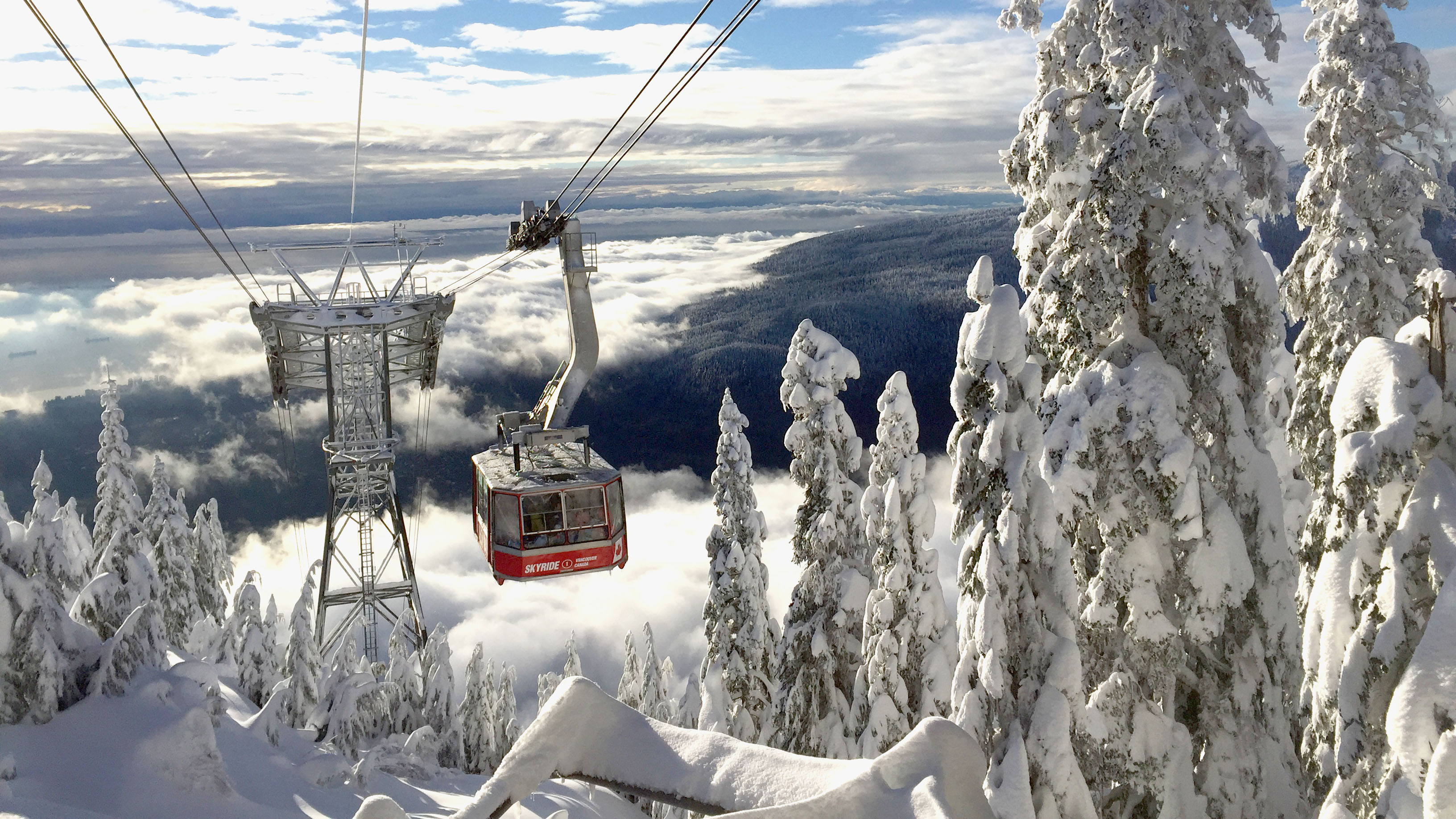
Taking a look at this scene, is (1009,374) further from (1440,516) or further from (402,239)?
(402,239)

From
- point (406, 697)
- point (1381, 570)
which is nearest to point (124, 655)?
point (1381, 570)

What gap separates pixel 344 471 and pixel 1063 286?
25.0 metres

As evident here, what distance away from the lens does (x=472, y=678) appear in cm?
4984

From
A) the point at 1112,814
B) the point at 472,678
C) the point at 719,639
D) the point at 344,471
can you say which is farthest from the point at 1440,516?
the point at 472,678

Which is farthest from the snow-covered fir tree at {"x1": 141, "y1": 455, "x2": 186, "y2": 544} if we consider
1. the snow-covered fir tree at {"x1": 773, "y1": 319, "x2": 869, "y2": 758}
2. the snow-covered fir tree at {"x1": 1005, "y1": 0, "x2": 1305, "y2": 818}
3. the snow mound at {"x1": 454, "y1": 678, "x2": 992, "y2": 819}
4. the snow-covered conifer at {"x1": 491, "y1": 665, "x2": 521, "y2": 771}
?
the snow-covered fir tree at {"x1": 1005, "y1": 0, "x2": 1305, "y2": 818}

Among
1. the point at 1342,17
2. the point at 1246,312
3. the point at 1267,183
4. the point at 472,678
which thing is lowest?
the point at 472,678

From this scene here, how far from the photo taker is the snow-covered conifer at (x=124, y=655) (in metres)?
16.1

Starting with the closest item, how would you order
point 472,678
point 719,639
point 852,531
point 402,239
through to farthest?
point 852,531 → point 719,639 → point 402,239 → point 472,678

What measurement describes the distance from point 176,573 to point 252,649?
21.6 feet

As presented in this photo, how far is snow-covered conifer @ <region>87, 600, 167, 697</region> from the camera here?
1612 centimetres

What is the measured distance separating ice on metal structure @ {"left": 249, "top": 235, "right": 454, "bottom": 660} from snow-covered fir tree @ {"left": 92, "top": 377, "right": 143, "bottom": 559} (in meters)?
8.17

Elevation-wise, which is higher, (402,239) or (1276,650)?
(402,239)

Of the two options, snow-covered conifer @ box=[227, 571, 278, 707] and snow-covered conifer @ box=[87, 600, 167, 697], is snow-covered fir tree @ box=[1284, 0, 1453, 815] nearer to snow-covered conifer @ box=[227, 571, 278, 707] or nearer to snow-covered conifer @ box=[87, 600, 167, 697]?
snow-covered conifer @ box=[87, 600, 167, 697]

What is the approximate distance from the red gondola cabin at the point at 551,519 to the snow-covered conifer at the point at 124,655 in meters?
6.94
